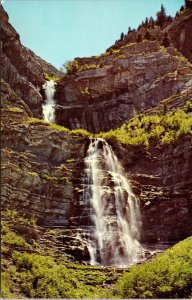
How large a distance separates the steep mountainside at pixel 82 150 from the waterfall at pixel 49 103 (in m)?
0.47

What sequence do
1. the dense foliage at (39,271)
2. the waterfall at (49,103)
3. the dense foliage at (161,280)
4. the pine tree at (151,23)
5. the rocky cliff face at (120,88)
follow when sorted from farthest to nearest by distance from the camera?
1. the pine tree at (151,23)
2. the waterfall at (49,103)
3. the rocky cliff face at (120,88)
4. the dense foliage at (39,271)
5. the dense foliage at (161,280)

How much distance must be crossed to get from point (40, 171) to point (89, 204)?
282cm

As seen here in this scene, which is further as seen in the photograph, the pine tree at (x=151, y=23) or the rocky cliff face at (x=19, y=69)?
the pine tree at (x=151, y=23)

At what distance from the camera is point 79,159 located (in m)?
26.1

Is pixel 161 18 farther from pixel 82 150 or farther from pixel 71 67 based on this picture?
pixel 82 150

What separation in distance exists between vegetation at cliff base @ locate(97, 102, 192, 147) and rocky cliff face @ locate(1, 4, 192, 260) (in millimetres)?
513

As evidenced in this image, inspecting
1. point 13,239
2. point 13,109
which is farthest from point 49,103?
point 13,239

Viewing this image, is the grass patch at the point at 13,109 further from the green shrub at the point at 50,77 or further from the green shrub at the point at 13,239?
the green shrub at the point at 50,77

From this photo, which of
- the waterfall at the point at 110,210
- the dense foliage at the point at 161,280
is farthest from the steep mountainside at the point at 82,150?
the dense foliage at the point at 161,280

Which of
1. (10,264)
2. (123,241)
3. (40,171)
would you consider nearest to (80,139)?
(40,171)

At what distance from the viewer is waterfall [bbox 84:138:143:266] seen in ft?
72.9

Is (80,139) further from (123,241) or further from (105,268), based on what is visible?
(105,268)

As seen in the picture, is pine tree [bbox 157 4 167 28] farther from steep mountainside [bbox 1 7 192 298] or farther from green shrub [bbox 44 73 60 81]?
steep mountainside [bbox 1 7 192 298]

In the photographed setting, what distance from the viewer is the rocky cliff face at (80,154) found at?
75.7ft
